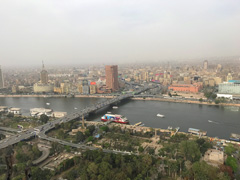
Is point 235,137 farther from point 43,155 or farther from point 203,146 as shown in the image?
point 43,155

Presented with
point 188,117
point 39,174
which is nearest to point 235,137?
point 188,117

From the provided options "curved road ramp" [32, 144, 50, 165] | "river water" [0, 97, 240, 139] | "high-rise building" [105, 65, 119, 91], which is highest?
"high-rise building" [105, 65, 119, 91]

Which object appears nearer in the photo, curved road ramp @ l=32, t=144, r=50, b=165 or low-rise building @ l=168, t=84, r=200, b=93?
curved road ramp @ l=32, t=144, r=50, b=165

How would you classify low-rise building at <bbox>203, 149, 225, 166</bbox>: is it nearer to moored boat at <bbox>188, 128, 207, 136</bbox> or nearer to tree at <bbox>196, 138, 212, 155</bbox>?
tree at <bbox>196, 138, 212, 155</bbox>

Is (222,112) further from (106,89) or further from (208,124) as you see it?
(106,89)

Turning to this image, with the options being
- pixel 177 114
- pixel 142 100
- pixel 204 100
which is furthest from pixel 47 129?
pixel 204 100

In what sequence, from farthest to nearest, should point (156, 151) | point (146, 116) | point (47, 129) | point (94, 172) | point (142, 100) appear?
point (142, 100), point (146, 116), point (47, 129), point (156, 151), point (94, 172)

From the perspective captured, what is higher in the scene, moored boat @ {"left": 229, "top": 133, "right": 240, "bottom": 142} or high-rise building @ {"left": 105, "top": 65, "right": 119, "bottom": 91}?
high-rise building @ {"left": 105, "top": 65, "right": 119, "bottom": 91}

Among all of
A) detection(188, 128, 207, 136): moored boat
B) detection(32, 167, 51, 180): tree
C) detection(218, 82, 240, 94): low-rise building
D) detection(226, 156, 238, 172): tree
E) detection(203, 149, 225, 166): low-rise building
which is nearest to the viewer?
detection(32, 167, 51, 180): tree

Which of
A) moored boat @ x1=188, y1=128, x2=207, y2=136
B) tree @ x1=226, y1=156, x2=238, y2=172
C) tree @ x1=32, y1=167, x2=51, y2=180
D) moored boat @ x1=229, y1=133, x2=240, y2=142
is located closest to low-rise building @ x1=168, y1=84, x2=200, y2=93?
moored boat @ x1=188, y1=128, x2=207, y2=136

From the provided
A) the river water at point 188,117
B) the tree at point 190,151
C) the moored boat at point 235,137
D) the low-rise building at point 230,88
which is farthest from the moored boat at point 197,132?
the low-rise building at point 230,88

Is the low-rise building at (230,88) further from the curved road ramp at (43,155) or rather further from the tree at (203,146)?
the curved road ramp at (43,155)
